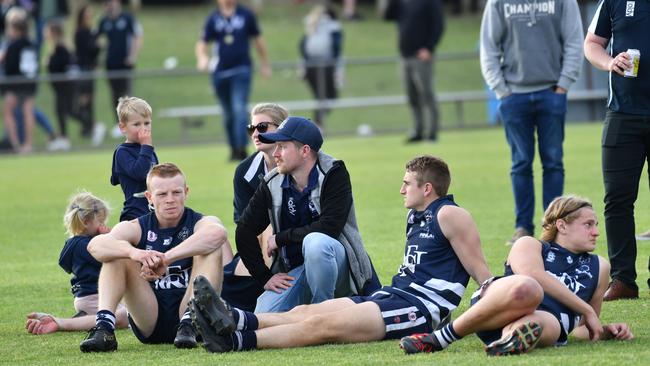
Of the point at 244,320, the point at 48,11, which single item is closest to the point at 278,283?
the point at 244,320

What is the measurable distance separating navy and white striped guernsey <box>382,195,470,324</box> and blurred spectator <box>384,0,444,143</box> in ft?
42.2

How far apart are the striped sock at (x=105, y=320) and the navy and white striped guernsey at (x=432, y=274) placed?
4.82 feet

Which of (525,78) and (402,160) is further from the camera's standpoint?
(402,160)

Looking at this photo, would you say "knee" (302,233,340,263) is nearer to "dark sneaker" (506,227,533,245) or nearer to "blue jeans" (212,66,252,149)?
"dark sneaker" (506,227,533,245)

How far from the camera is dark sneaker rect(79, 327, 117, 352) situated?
6895 millimetres

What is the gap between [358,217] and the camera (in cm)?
1246

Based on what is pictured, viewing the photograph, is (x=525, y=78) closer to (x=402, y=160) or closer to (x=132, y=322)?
(x=132, y=322)

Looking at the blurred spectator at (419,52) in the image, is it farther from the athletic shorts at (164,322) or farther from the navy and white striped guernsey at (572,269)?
the navy and white striped guernsey at (572,269)

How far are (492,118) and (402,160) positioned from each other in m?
6.43

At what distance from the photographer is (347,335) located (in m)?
6.75

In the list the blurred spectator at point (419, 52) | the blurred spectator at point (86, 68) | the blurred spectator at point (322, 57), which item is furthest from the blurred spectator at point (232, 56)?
the blurred spectator at point (86, 68)

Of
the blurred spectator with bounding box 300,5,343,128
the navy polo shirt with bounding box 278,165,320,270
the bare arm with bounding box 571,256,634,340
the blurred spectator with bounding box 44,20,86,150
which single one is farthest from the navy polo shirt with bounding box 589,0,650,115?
the blurred spectator with bounding box 44,20,86,150

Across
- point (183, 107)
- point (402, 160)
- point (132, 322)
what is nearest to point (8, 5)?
point (183, 107)

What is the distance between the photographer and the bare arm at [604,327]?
6523 millimetres
